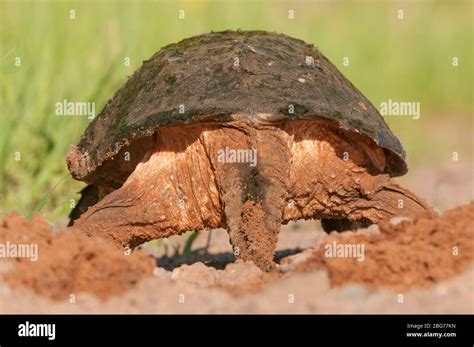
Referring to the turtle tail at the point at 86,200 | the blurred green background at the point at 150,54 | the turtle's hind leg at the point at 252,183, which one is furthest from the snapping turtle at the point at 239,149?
the blurred green background at the point at 150,54

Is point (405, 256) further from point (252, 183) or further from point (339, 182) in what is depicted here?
point (339, 182)

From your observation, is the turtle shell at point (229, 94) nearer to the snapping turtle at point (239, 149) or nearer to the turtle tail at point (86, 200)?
the snapping turtle at point (239, 149)

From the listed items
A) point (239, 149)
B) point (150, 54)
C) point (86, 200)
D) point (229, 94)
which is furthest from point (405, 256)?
point (150, 54)

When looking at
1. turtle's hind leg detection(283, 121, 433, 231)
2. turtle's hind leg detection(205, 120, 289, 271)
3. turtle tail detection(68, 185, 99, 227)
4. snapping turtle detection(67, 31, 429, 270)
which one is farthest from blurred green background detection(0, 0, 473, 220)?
turtle's hind leg detection(283, 121, 433, 231)

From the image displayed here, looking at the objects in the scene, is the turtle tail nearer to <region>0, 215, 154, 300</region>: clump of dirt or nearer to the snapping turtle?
the snapping turtle
